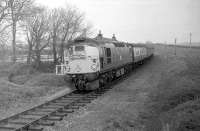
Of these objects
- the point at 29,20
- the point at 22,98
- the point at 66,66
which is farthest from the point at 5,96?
the point at 29,20

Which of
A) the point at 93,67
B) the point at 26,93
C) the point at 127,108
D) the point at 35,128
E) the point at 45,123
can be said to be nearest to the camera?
the point at 35,128

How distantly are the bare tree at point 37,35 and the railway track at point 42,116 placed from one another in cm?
1762

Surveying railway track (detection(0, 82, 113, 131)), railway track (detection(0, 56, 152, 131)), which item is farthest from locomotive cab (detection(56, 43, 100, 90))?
railway track (detection(0, 82, 113, 131))

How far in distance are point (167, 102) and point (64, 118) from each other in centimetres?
494

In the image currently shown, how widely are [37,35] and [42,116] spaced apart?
22.4 metres

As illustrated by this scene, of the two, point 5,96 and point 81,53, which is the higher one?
point 81,53

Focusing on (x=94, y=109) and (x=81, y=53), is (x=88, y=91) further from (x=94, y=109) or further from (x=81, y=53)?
(x=94, y=109)

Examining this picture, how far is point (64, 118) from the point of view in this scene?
9.89m

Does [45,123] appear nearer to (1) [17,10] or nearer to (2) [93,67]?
(2) [93,67]

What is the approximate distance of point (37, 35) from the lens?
1208 inches

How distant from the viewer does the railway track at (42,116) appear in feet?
28.7

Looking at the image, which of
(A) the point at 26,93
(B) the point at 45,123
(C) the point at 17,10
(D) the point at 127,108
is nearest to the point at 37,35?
(C) the point at 17,10

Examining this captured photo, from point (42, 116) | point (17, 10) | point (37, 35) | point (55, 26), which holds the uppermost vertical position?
point (17, 10)

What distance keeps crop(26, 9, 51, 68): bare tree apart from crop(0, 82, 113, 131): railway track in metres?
17.6
